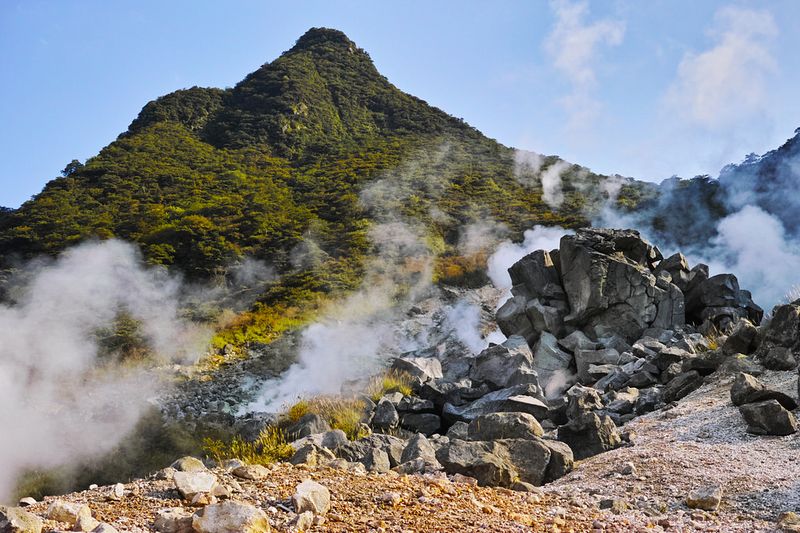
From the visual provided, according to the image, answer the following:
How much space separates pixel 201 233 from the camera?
27.9 metres

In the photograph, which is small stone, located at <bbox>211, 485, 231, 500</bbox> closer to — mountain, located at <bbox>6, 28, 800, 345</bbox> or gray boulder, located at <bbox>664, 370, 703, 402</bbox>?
gray boulder, located at <bbox>664, 370, 703, 402</bbox>

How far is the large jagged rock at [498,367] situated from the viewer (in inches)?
401

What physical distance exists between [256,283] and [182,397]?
32.0 ft

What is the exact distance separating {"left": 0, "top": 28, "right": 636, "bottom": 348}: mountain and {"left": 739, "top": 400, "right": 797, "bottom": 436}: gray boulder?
16.2 metres

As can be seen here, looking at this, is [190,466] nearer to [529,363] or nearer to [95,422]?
[529,363]

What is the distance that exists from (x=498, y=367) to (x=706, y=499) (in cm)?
690

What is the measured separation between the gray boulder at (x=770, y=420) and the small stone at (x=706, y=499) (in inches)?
74.1

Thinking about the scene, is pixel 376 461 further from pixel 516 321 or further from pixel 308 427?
pixel 516 321

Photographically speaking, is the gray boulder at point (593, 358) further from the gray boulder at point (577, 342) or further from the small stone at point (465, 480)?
the small stone at point (465, 480)

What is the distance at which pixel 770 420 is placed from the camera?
5.32 metres

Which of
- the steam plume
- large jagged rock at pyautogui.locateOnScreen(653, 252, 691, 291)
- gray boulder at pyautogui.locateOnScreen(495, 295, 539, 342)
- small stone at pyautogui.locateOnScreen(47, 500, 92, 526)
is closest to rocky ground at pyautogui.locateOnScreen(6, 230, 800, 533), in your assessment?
small stone at pyautogui.locateOnScreen(47, 500, 92, 526)

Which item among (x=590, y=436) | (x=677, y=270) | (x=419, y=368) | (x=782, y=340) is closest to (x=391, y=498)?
(x=590, y=436)

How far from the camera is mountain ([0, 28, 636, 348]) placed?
2680cm

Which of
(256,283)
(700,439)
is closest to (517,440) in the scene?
(700,439)
